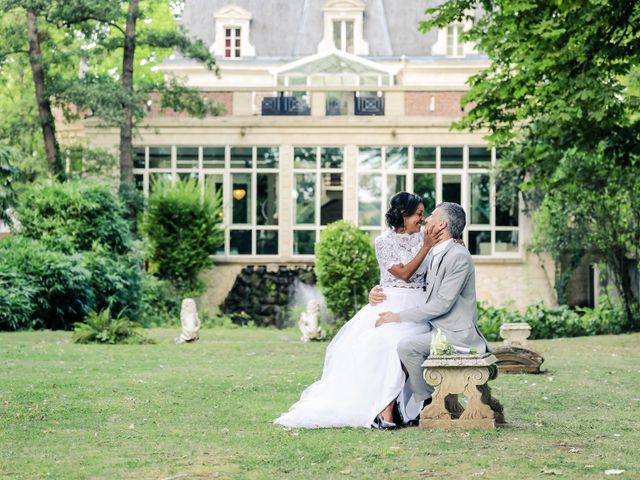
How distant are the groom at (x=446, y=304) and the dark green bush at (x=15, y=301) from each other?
14034mm

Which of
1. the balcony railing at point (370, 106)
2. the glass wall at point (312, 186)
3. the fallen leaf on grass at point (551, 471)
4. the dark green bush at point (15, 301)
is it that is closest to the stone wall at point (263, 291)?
the glass wall at point (312, 186)

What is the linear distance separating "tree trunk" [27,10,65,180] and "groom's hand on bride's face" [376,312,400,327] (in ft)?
67.2

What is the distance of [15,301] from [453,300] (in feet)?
48.2

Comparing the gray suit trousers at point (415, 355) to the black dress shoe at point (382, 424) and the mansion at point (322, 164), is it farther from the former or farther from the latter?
the mansion at point (322, 164)

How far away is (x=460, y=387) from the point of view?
348 inches

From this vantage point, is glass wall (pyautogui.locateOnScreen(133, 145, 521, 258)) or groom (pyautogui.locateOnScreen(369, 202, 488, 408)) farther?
glass wall (pyautogui.locateOnScreen(133, 145, 521, 258))

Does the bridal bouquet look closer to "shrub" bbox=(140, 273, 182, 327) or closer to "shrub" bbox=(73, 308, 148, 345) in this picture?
"shrub" bbox=(73, 308, 148, 345)

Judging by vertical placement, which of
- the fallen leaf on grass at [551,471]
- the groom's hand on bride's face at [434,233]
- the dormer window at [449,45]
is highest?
the dormer window at [449,45]

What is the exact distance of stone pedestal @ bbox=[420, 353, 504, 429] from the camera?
28.8ft

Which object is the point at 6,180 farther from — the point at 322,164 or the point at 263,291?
the point at 322,164

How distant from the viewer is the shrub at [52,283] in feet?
75.4

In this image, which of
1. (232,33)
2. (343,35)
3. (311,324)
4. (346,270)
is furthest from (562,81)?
(232,33)

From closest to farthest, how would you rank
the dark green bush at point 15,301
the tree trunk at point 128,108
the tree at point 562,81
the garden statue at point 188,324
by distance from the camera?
the tree at point 562,81 < the garden statue at point 188,324 < the dark green bush at point 15,301 < the tree trunk at point 128,108

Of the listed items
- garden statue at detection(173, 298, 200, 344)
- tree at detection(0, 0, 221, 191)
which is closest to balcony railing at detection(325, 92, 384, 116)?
tree at detection(0, 0, 221, 191)
